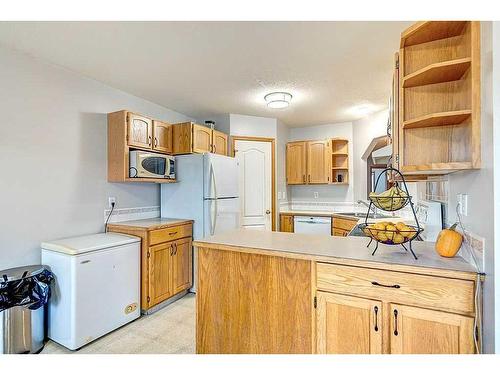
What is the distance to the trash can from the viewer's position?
2.05m

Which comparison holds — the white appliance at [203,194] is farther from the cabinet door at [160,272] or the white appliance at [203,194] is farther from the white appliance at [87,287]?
the white appliance at [87,287]

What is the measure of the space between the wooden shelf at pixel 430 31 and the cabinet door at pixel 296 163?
3.52 m

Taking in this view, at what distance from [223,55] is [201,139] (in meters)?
1.46

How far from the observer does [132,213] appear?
3.48 metres

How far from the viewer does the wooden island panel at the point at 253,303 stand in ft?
5.35

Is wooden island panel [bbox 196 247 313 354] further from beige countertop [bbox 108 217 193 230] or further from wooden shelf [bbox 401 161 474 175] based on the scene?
beige countertop [bbox 108 217 193 230]

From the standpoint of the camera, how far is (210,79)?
301 centimetres

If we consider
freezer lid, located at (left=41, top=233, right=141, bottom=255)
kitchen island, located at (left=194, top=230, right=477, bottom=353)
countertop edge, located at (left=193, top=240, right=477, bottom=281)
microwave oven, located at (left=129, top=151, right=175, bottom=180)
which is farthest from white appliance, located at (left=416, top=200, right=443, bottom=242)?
microwave oven, located at (left=129, top=151, right=175, bottom=180)

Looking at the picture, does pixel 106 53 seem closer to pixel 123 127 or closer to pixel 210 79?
pixel 123 127

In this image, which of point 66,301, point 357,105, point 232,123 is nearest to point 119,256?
point 66,301

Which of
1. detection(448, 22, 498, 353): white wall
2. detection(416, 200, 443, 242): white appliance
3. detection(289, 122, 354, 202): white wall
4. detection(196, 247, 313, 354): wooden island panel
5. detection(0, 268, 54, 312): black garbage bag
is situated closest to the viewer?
detection(448, 22, 498, 353): white wall

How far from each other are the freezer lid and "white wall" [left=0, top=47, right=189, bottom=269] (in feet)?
0.54

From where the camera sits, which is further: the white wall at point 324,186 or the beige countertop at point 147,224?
the white wall at point 324,186

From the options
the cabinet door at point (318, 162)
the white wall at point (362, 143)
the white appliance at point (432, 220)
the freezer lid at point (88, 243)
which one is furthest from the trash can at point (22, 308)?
the white wall at point (362, 143)
